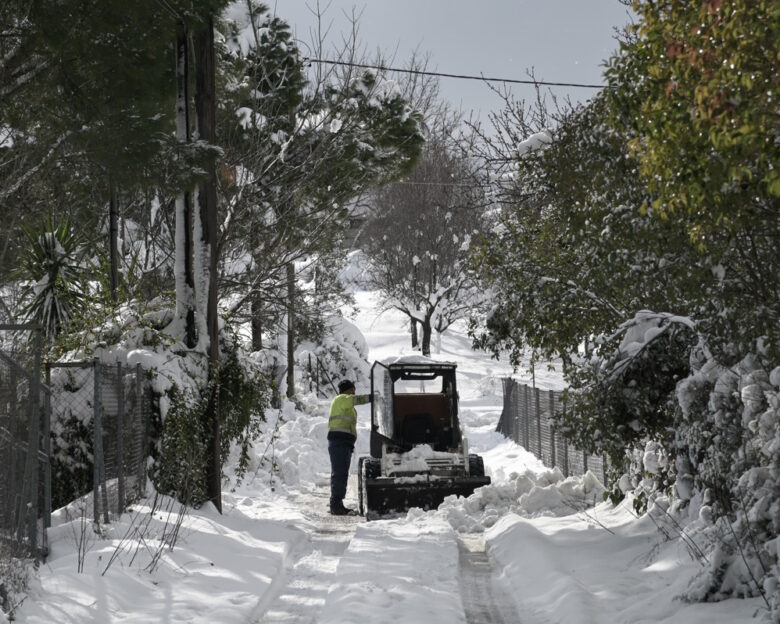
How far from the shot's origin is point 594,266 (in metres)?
9.15

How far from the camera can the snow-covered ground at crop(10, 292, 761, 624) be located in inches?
289

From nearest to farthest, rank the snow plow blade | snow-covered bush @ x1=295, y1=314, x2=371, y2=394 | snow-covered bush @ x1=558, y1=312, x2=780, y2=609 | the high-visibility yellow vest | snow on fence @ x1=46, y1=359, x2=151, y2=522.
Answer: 1. snow-covered bush @ x1=558, y1=312, x2=780, y2=609
2. snow on fence @ x1=46, y1=359, x2=151, y2=522
3. the snow plow blade
4. the high-visibility yellow vest
5. snow-covered bush @ x1=295, y1=314, x2=371, y2=394

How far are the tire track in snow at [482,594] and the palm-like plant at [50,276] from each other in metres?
8.63

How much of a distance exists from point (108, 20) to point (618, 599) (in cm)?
724

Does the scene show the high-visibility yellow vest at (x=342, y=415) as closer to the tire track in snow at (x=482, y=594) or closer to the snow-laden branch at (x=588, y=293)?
the tire track in snow at (x=482, y=594)

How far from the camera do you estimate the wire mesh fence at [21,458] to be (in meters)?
7.24

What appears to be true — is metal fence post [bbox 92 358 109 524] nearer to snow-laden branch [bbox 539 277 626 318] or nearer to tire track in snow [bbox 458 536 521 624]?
tire track in snow [bbox 458 536 521 624]

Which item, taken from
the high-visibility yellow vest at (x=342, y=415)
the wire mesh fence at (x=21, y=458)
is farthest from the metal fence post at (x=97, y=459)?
the high-visibility yellow vest at (x=342, y=415)

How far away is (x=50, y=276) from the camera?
16562 mm

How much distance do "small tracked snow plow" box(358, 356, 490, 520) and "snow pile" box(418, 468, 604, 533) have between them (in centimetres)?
56

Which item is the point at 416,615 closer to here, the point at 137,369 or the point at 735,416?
the point at 735,416

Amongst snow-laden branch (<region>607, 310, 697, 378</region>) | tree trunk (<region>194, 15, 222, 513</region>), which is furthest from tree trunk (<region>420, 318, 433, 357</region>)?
snow-laden branch (<region>607, 310, 697, 378</region>)

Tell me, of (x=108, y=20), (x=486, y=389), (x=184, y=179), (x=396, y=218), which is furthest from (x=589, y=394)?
(x=396, y=218)

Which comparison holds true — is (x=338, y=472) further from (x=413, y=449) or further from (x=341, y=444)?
(x=413, y=449)
